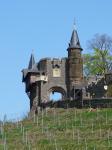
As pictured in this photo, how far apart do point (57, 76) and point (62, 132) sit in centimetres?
2712

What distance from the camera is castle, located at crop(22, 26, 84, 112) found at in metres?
83.2

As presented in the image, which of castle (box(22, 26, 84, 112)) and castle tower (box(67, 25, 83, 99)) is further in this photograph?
castle (box(22, 26, 84, 112))

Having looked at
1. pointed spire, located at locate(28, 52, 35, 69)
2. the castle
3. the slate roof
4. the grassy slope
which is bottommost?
the grassy slope

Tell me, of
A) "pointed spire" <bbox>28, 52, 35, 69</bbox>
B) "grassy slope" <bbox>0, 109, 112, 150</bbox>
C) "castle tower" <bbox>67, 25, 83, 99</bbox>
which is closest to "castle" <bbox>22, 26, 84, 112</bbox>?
"castle tower" <bbox>67, 25, 83, 99</bbox>

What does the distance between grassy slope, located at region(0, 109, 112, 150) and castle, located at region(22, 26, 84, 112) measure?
1375 centimetres

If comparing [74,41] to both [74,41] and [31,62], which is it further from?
[31,62]

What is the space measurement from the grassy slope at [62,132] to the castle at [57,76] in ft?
45.1

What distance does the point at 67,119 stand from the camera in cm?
6309

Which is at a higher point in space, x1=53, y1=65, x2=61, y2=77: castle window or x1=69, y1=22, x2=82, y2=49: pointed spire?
x1=69, y1=22, x2=82, y2=49: pointed spire

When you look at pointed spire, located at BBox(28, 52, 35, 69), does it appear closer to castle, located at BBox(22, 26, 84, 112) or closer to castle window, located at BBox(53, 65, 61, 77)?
castle, located at BBox(22, 26, 84, 112)

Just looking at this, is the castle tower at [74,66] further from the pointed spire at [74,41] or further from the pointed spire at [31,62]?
the pointed spire at [31,62]

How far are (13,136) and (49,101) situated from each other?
68.1 ft

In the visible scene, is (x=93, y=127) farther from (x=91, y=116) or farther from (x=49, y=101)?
(x=49, y=101)

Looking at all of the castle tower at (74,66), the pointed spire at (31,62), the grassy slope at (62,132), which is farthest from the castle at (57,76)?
the grassy slope at (62,132)
